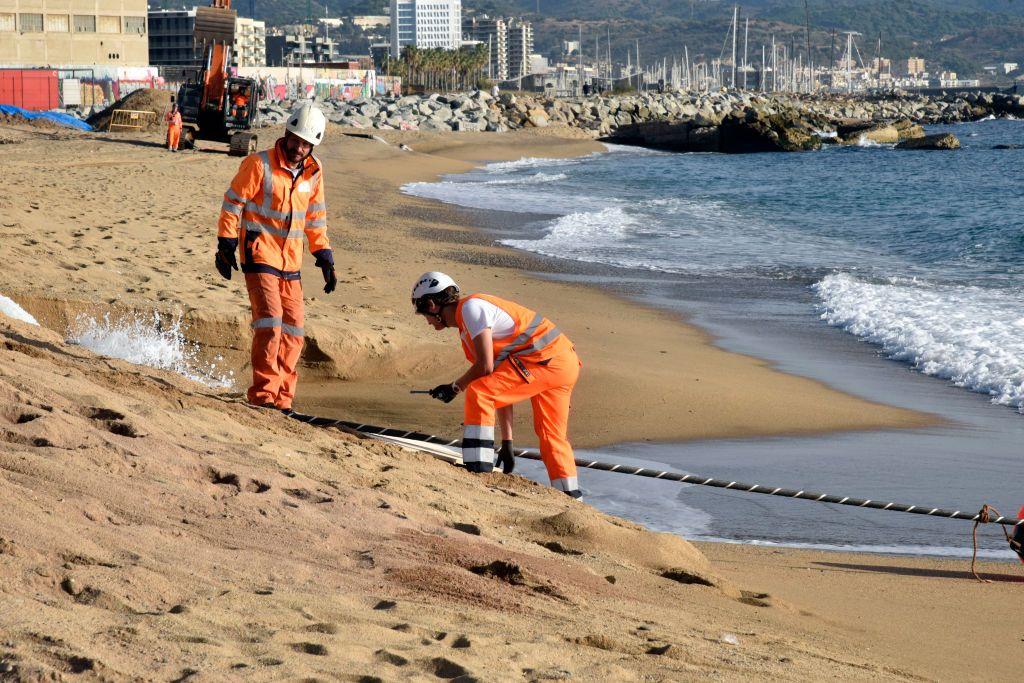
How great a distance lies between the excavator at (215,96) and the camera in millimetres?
29266

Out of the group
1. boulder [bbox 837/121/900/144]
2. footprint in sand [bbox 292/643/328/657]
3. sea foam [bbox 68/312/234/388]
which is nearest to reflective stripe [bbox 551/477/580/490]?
footprint in sand [bbox 292/643/328/657]

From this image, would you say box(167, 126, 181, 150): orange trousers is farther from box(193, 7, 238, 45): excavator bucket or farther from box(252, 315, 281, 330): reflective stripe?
box(252, 315, 281, 330): reflective stripe

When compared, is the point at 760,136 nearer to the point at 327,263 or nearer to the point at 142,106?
the point at 142,106

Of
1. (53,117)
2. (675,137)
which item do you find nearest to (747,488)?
(53,117)

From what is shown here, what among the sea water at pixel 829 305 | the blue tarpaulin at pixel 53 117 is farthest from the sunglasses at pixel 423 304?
the blue tarpaulin at pixel 53 117

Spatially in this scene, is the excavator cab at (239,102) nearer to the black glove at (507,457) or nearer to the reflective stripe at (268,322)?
the reflective stripe at (268,322)

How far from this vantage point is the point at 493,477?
5.84 meters

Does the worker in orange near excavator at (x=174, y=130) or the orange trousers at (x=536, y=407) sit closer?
the orange trousers at (x=536, y=407)

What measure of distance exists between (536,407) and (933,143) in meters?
57.8

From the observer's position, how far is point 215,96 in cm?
2955

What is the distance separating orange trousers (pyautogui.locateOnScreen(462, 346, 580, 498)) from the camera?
553cm

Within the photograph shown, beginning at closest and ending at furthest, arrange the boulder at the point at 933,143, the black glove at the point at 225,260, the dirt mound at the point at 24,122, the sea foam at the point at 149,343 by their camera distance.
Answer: the black glove at the point at 225,260, the sea foam at the point at 149,343, the dirt mound at the point at 24,122, the boulder at the point at 933,143

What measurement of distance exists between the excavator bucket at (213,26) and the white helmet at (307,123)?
971 inches

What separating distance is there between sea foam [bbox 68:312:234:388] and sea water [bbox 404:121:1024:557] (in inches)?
117
